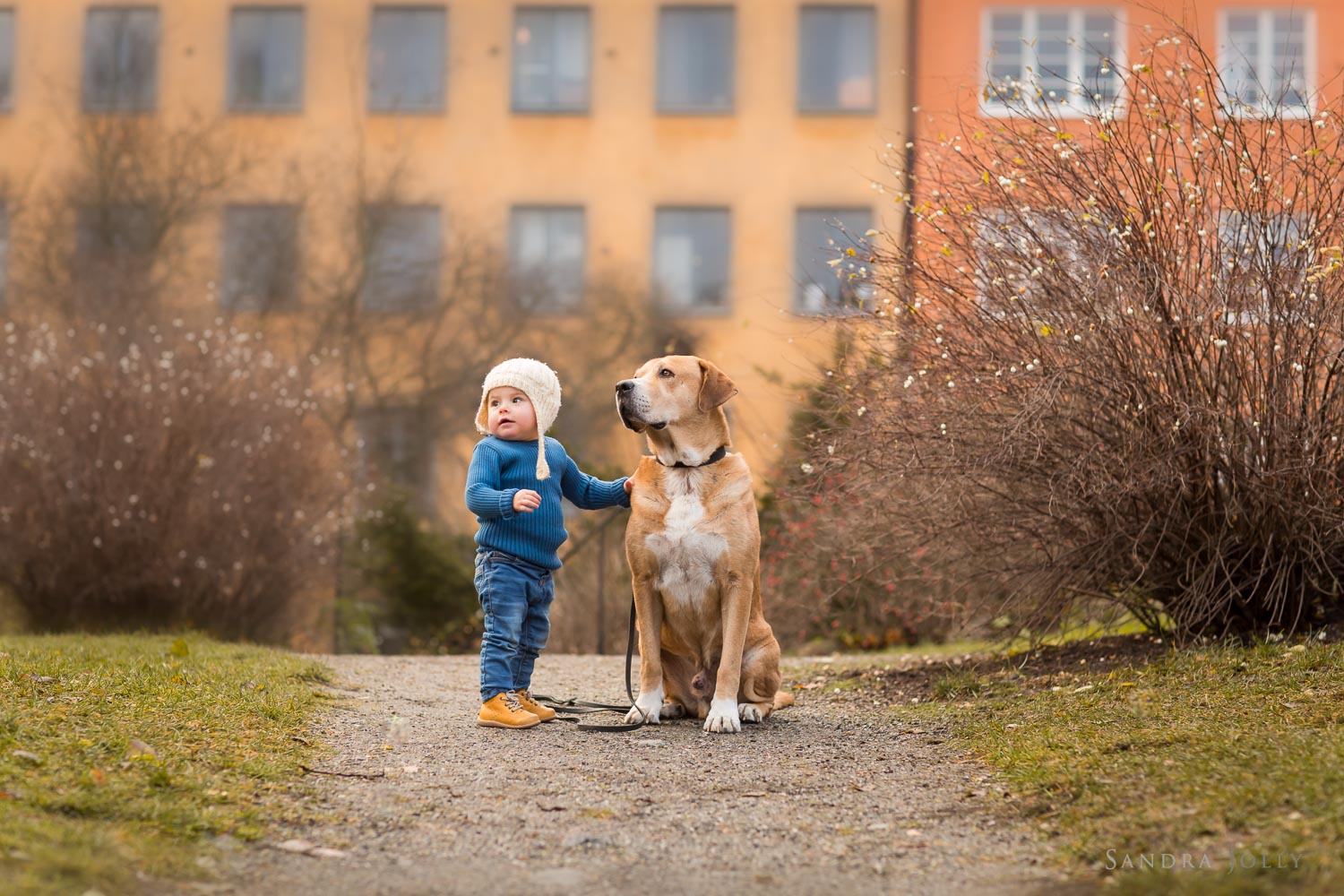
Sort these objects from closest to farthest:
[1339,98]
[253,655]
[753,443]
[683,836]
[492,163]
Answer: [683,836], [1339,98], [253,655], [753,443], [492,163]

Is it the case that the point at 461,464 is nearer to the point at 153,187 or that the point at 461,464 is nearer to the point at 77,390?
the point at 153,187

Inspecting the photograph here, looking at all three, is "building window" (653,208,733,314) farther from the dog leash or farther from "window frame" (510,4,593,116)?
the dog leash

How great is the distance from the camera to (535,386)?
6.46 meters

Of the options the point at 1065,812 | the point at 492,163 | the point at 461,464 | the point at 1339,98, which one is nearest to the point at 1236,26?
the point at 492,163

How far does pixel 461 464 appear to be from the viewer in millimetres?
20266

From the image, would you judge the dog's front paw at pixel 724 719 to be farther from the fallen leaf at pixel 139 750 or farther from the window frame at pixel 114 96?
the window frame at pixel 114 96

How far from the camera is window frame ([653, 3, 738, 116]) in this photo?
2223 centimetres

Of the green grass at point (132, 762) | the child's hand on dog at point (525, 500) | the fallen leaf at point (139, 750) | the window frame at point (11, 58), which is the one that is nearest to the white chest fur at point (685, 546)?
the child's hand on dog at point (525, 500)

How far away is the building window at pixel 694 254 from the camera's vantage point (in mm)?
22000

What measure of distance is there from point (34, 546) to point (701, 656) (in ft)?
26.4

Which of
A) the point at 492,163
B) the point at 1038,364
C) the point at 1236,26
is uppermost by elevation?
the point at 1236,26

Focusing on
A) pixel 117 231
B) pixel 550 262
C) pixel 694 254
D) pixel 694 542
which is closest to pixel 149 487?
pixel 694 542

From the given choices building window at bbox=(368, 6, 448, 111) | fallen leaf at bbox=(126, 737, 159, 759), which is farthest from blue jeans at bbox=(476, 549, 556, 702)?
building window at bbox=(368, 6, 448, 111)

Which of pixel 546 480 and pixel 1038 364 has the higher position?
pixel 1038 364
